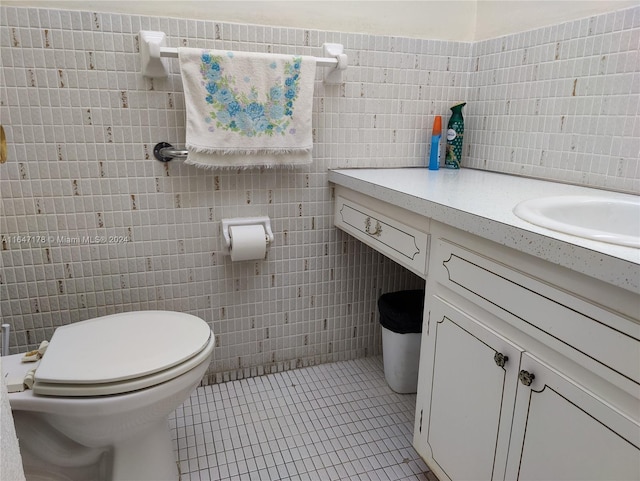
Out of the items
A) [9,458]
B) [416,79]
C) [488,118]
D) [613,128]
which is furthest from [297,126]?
[9,458]

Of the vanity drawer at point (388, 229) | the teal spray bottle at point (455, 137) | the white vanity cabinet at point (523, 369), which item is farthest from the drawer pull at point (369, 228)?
the teal spray bottle at point (455, 137)

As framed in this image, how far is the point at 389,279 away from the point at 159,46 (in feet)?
3.95

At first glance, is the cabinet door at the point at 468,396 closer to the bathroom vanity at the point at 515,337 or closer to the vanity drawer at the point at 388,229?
the bathroom vanity at the point at 515,337

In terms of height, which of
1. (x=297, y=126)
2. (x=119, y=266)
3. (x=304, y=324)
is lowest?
(x=304, y=324)

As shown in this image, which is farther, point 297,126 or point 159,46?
point 297,126

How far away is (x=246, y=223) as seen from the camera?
1.58 meters

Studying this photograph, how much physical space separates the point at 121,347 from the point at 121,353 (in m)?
0.03

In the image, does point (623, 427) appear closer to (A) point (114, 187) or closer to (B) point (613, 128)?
(B) point (613, 128)

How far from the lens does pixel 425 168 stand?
1.74m

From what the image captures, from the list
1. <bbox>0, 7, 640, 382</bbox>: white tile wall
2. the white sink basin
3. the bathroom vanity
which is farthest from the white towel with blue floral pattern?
the white sink basin

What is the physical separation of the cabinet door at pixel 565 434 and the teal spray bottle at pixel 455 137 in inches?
40.9

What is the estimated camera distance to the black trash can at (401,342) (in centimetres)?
161

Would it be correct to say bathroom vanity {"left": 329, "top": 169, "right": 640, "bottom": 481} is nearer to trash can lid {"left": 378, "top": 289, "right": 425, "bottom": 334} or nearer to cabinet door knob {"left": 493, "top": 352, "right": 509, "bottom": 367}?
cabinet door knob {"left": 493, "top": 352, "right": 509, "bottom": 367}

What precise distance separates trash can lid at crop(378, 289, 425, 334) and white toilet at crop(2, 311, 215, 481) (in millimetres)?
705
